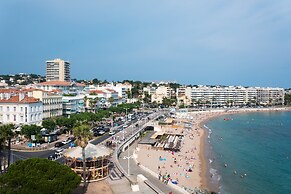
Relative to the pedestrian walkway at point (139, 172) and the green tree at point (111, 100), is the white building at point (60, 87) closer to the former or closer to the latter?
the green tree at point (111, 100)

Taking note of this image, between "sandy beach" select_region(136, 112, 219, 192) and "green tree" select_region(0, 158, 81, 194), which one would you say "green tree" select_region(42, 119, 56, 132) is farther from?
"green tree" select_region(0, 158, 81, 194)

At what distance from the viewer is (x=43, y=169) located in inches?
1022

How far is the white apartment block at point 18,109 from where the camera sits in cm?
6222

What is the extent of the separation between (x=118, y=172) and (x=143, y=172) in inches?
161

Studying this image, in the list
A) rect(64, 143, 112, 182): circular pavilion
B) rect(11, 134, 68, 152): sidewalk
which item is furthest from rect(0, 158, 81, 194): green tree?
rect(11, 134, 68, 152): sidewalk

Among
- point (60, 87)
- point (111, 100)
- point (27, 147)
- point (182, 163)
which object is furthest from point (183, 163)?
point (111, 100)

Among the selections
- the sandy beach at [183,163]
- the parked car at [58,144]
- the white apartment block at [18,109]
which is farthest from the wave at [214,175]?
the white apartment block at [18,109]

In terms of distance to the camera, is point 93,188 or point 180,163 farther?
point 180,163

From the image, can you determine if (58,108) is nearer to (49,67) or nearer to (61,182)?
(61,182)

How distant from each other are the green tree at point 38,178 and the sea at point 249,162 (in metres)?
22.3

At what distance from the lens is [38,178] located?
80.8 ft

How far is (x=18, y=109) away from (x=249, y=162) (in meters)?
44.8

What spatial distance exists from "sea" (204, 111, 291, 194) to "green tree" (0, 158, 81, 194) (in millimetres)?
22325

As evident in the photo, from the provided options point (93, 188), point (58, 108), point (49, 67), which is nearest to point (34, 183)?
point (93, 188)
